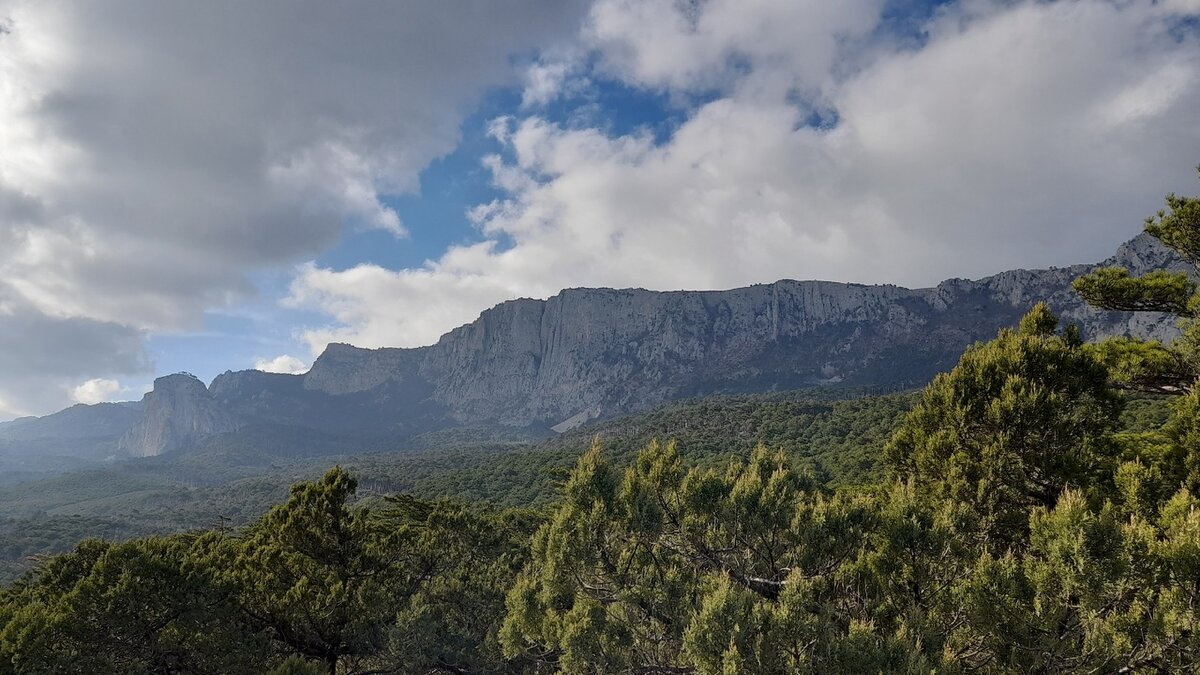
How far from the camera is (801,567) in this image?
10.2m

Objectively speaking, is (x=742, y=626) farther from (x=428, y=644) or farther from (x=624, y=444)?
(x=624, y=444)

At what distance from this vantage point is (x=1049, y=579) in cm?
809

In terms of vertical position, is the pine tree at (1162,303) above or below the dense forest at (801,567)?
above

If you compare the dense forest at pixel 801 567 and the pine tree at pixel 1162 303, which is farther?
the pine tree at pixel 1162 303

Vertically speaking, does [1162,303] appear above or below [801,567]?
above

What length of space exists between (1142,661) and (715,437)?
133 m

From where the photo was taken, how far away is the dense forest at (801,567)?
7.76 meters

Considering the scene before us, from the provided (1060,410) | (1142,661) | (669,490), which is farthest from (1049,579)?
A: (1060,410)

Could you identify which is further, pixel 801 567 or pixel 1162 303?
pixel 1162 303

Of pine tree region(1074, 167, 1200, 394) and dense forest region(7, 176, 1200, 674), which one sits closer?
dense forest region(7, 176, 1200, 674)

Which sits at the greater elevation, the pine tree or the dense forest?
the pine tree

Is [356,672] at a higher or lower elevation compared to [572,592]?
lower

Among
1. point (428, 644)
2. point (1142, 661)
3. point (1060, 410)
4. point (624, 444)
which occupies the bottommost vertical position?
point (624, 444)

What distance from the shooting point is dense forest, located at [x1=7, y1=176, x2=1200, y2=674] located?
25.5ft
